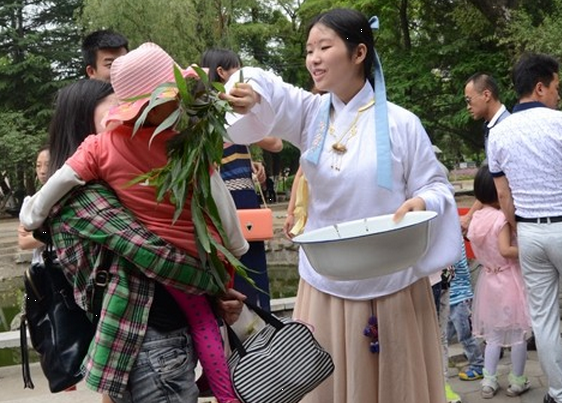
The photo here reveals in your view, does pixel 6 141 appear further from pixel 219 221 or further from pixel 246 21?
pixel 219 221

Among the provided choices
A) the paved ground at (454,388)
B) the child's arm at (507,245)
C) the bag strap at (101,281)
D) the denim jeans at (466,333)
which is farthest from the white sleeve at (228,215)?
the denim jeans at (466,333)

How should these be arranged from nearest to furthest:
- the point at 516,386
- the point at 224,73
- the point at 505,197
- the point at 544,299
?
the point at 224,73 → the point at 544,299 → the point at 505,197 → the point at 516,386

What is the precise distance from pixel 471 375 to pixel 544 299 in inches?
38.6

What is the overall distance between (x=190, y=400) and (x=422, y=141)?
44.1 inches

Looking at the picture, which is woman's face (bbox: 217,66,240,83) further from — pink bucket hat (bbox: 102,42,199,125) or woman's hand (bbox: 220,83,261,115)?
pink bucket hat (bbox: 102,42,199,125)

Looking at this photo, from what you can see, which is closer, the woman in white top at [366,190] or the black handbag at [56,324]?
the black handbag at [56,324]

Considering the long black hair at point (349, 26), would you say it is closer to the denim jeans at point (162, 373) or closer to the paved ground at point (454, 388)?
the denim jeans at point (162, 373)

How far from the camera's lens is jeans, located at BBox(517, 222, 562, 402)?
136 inches

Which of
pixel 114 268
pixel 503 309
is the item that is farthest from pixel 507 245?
pixel 114 268

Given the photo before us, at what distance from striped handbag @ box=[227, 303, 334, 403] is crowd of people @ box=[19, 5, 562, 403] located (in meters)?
0.08

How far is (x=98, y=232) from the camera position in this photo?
6.10ft

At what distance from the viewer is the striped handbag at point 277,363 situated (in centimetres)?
197

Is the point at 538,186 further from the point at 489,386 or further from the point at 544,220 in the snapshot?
the point at 489,386

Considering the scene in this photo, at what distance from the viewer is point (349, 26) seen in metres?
2.28
